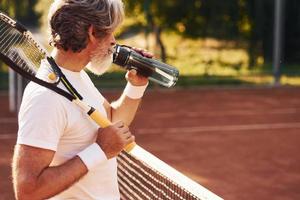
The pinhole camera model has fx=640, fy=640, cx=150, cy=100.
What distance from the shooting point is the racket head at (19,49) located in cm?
228

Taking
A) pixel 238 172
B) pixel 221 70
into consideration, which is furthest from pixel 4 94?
pixel 238 172

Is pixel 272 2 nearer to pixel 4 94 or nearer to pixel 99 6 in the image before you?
pixel 4 94

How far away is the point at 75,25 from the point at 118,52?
1.38ft

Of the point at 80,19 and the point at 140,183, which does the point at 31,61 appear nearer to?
the point at 80,19

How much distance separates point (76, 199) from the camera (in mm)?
2111

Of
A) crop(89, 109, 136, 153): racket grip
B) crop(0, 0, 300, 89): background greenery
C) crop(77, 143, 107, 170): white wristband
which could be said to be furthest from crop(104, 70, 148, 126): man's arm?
crop(0, 0, 300, 89): background greenery

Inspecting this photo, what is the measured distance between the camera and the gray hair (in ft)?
6.35

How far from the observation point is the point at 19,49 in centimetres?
247

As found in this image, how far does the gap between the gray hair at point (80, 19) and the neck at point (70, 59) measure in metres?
0.05

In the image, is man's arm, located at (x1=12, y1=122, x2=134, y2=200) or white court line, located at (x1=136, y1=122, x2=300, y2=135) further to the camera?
white court line, located at (x1=136, y1=122, x2=300, y2=135)

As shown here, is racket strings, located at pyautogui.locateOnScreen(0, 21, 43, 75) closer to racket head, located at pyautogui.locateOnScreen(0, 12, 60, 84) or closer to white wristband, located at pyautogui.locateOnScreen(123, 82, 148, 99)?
racket head, located at pyautogui.locateOnScreen(0, 12, 60, 84)

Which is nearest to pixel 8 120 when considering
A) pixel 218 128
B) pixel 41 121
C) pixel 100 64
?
pixel 218 128

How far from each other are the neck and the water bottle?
0.26m

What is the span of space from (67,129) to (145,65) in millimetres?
565
